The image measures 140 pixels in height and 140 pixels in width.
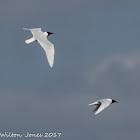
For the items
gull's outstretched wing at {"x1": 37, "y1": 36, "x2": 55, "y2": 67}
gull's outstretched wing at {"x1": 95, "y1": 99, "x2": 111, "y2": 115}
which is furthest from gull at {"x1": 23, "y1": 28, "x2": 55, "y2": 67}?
gull's outstretched wing at {"x1": 95, "y1": 99, "x2": 111, "y2": 115}

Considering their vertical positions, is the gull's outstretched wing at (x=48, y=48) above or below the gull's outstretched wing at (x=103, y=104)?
above

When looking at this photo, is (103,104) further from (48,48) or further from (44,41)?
(44,41)

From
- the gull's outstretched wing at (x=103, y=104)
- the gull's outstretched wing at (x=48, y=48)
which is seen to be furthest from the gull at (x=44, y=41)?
the gull's outstretched wing at (x=103, y=104)

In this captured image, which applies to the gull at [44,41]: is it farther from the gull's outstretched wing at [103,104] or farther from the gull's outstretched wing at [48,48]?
the gull's outstretched wing at [103,104]

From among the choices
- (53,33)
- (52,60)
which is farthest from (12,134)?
(53,33)

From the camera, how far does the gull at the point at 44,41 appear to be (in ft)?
195

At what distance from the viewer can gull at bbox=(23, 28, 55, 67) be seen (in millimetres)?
59356

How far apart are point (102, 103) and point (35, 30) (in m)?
7.79

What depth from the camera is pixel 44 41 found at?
62250 mm

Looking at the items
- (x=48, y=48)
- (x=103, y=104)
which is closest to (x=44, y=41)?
(x=48, y=48)

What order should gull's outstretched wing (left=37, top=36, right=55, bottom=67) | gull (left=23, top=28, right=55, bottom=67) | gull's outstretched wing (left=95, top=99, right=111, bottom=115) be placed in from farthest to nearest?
gull's outstretched wing (left=95, top=99, right=111, bottom=115) < gull (left=23, top=28, right=55, bottom=67) < gull's outstretched wing (left=37, top=36, right=55, bottom=67)

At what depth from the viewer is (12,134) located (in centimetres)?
6009

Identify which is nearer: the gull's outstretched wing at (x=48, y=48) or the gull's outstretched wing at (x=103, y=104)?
the gull's outstretched wing at (x=48, y=48)

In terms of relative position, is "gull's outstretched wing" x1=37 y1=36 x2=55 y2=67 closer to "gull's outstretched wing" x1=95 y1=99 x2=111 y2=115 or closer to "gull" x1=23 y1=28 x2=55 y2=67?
"gull" x1=23 y1=28 x2=55 y2=67
